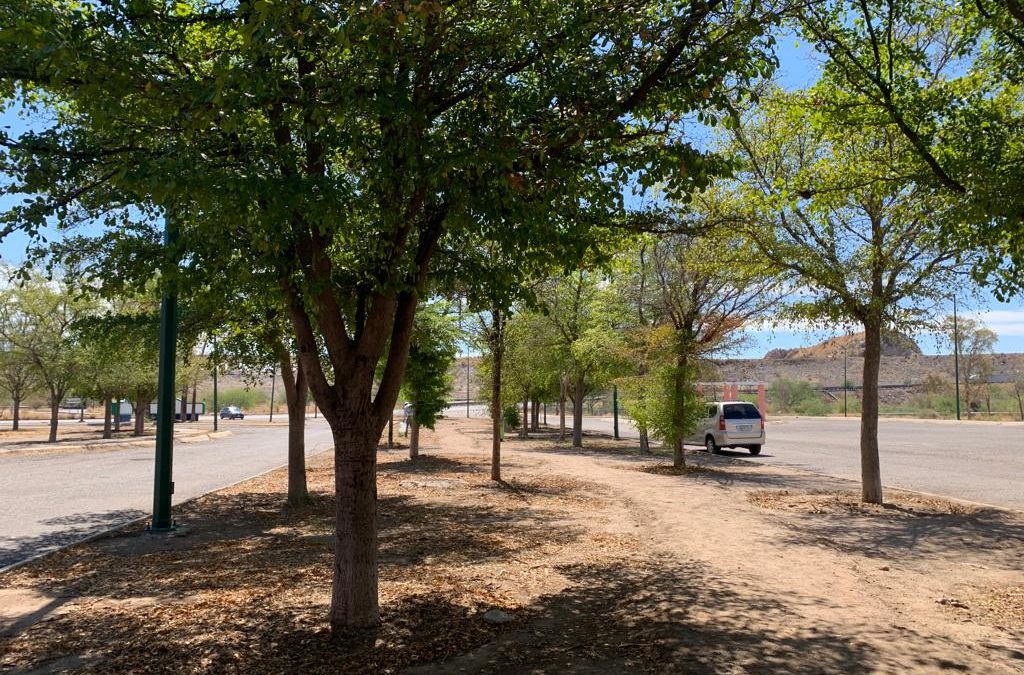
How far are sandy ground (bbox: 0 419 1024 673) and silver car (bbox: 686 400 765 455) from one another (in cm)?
1174

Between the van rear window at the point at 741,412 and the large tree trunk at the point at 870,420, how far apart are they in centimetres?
1214

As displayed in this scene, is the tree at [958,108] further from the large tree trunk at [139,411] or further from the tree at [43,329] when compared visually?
the large tree trunk at [139,411]

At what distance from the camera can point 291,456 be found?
12.4m

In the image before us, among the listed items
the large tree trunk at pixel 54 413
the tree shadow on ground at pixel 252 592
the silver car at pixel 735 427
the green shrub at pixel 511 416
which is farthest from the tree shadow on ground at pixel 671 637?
the large tree trunk at pixel 54 413

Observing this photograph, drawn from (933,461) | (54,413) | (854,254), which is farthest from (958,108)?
(54,413)

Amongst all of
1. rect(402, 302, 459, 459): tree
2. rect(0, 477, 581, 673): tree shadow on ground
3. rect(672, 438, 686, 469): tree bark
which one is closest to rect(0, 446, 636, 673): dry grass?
rect(0, 477, 581, 673): tree shadow on ground

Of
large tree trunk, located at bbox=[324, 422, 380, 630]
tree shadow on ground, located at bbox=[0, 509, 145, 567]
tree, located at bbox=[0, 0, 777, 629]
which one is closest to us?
tree, located at bbox=[0, 0, 777, 629]

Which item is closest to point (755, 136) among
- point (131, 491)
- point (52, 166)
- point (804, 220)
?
point (804, 220)

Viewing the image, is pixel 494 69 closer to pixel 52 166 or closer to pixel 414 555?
pixel 52 166

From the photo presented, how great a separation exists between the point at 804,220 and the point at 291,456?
869cm

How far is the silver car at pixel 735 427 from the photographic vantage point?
23.5 metres

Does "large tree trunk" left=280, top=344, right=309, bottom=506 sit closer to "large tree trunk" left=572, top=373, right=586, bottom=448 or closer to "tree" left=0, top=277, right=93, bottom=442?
"large tree trunk" left=572, top=373, right=586, bottom=448

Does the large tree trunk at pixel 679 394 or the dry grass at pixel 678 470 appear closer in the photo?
the dry grass at pixel 678 470

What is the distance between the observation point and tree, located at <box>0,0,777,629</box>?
4539 millimetres
